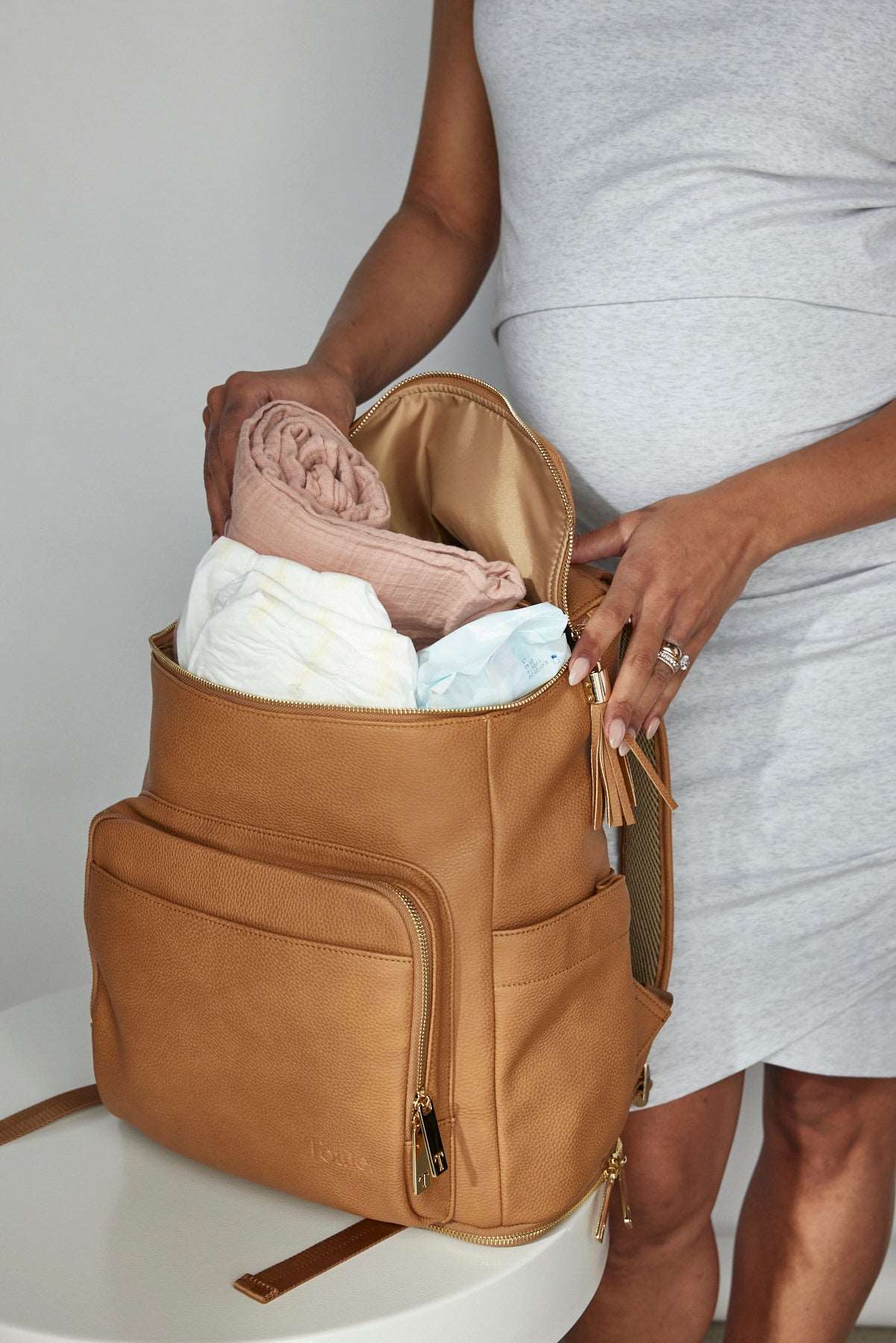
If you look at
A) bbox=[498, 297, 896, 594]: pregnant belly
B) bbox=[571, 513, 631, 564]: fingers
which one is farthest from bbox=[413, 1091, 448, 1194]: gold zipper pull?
bbox=[498, 297, 896, 594]: pregnant belly

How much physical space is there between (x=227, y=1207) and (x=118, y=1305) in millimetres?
100

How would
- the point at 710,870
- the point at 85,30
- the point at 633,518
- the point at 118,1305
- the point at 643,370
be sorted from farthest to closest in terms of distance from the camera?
the point at 85,30
the point at 710,870
the point at 643,370
the point at 633,518
the point at 118,1305

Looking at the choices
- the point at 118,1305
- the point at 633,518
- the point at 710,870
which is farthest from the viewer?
the point at 710,870

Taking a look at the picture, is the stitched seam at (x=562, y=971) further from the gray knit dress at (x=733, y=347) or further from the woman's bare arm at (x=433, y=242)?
the woman's bare arm at (x=433, y=242)

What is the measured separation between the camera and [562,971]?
76 cm

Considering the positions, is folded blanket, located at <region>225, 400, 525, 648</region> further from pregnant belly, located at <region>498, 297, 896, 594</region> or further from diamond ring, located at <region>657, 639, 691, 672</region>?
pregnant belly, located at <region>498, 297, 896, 594</region>

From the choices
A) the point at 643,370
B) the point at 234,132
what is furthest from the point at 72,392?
the point at 643,370

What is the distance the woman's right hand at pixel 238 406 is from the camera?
0.87 metres

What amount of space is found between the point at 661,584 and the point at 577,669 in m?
0.10

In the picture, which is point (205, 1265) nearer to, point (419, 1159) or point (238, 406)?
point (419, 1159)

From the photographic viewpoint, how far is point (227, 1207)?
79 cm

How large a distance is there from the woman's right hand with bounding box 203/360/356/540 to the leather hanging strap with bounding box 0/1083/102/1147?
39 centimetres

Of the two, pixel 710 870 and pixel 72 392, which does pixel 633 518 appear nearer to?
pixel 710 870

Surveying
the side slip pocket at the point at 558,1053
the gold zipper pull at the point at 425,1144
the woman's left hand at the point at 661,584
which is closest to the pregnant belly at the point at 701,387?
the woman's left hand at the point at 661,584
